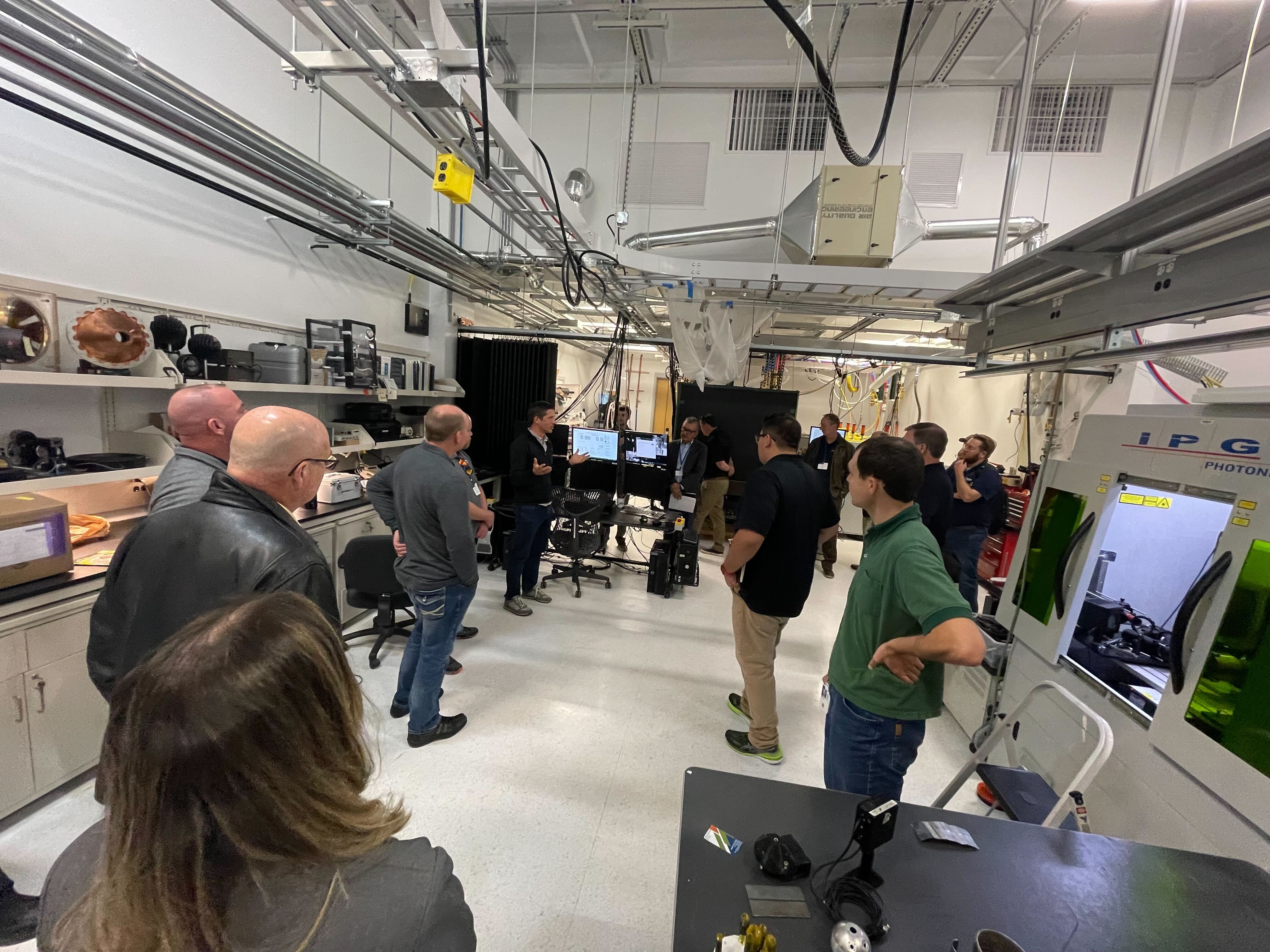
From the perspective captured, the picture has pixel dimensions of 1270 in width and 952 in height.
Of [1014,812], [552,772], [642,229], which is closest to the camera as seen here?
[1014,812]

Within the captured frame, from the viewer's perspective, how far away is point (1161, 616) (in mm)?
2213

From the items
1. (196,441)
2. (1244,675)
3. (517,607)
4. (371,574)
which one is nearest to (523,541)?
(517,607)

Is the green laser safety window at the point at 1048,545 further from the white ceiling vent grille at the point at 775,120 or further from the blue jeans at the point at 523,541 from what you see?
the white ceiling vent grille at the point at 775,120

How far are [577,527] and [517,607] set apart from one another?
872 millimetres

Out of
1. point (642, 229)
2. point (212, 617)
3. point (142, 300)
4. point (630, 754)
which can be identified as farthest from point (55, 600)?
point (642, 229)

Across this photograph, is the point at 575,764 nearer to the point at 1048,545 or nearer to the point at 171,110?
the point at 1048,545

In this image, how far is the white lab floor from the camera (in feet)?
5.58

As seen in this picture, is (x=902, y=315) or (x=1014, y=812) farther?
(x=902, y=315)

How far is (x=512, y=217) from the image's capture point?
8.04 feet

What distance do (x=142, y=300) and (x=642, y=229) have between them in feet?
11.5

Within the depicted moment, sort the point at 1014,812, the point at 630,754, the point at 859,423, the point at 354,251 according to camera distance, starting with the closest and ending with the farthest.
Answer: the point at 1014,812 → the point at 630,754 → the point at 354,251 → the point at 859,423

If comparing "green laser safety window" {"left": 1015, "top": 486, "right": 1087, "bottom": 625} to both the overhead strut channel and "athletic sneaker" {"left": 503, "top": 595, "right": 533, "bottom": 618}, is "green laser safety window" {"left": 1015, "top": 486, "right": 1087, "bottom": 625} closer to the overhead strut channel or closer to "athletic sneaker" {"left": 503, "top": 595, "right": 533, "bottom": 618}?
"athletic sneaker" {"left": 503, "top": 595, "right": 533, "bottom": 618}

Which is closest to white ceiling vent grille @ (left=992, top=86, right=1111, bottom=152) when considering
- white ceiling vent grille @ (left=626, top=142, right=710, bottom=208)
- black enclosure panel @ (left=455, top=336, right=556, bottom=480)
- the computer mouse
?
white ceiling vent grille @ (left=626, top=142, right=710, bottom=208)

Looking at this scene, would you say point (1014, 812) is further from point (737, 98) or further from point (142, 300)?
point (737, 98)
